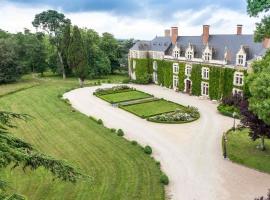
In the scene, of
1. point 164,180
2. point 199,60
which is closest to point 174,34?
point 199,60

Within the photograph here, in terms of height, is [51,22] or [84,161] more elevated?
[51,22]

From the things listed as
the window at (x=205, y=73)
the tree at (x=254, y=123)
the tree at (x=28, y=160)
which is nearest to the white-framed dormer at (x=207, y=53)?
the window at (x=205, y=73)

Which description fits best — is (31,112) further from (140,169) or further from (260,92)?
(260,92)

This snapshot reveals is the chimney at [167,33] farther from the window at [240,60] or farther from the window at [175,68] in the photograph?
the window at [240,60]

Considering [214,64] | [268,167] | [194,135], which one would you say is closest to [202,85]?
[214,64]

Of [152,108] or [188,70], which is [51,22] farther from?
[152,108]
